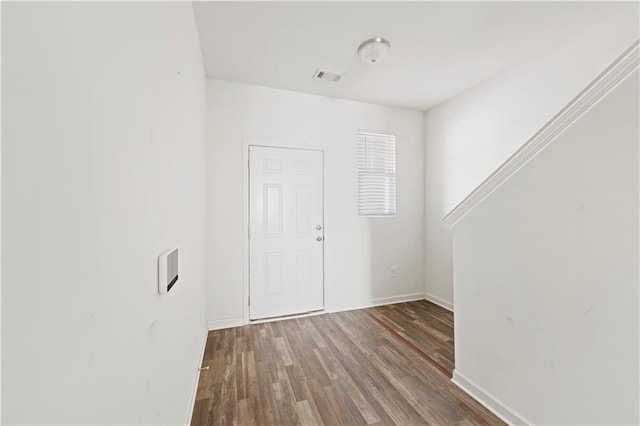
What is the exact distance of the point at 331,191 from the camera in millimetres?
3340

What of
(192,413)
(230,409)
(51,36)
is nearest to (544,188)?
(51,36)

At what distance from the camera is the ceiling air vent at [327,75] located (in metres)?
A: 2.74

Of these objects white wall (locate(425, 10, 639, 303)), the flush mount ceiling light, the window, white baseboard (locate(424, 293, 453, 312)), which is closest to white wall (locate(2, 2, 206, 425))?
the flush mount ceiling light

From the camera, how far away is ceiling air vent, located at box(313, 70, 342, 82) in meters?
2.74

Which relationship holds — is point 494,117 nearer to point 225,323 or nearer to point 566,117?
point 566,117

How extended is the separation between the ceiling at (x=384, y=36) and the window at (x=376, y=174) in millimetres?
745

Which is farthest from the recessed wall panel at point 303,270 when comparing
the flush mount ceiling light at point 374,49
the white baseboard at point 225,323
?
the flush mount ceiling light at point 374,49

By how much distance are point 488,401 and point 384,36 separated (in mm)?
2737

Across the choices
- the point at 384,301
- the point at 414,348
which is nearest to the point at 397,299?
the point at 384,301

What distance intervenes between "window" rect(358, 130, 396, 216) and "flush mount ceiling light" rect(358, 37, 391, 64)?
3.85 feet

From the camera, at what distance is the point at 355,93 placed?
3.23 metres

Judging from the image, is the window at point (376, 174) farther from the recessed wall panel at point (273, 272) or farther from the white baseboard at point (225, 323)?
the white baseboard at point (225, 323)

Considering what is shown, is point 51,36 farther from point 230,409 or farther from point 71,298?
point 230,409

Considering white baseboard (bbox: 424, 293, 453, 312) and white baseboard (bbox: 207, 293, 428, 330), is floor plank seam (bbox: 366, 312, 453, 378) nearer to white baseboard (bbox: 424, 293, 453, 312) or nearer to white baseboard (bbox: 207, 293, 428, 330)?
white baseboard (bbox: 207, 293, 428, 330)
